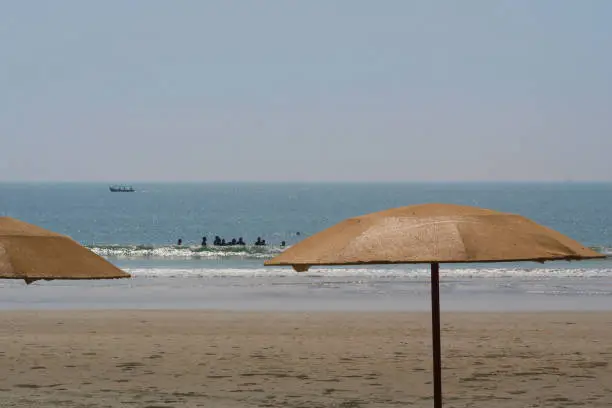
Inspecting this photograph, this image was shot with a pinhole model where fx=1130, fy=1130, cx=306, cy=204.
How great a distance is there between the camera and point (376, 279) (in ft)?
146

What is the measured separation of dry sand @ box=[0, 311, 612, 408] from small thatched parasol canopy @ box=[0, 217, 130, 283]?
5908mm

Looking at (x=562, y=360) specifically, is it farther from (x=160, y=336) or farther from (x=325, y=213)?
(x=325, y=213)

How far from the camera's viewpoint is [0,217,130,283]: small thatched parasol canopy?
10.1 m

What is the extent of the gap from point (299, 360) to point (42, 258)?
10.9 metres

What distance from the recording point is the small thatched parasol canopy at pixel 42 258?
1014 centimetres

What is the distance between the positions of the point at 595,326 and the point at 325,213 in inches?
6278

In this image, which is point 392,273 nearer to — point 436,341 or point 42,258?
point 436,341

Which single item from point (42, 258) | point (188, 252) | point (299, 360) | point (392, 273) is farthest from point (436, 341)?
point (188, 252)

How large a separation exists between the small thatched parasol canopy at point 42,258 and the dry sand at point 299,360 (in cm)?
591

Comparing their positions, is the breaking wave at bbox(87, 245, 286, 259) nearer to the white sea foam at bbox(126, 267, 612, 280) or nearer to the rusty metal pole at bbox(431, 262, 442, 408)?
the white sea foam at bbox(126, 267, 612, 280)

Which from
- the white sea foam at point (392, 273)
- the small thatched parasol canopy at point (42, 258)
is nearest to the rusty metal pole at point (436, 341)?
the small thatched parasol canopy at point (42, 258)

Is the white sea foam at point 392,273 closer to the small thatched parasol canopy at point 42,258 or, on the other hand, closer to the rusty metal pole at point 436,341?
the rusty metal pole at point 436,341

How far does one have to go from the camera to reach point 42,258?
10.4 m

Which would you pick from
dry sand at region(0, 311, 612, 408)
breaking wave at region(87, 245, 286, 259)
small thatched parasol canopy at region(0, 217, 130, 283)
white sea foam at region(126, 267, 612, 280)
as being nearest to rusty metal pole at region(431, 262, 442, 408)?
small thatched parasol canopy at region(0, 217, 130, 283)
